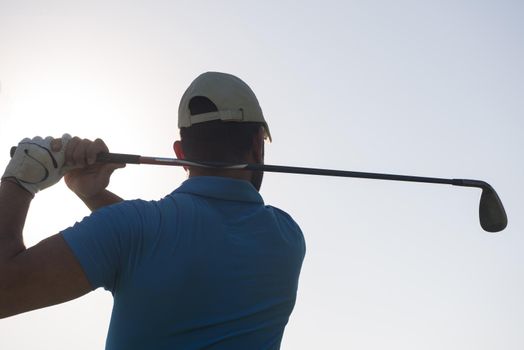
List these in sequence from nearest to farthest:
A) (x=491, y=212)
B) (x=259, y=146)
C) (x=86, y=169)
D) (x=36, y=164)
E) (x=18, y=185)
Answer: (x=18, y=185) < (x=36, y=164) < (x=259, y=146) < (x=86, y=169) < (x=491, y=212)

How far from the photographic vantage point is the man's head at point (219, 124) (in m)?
3.21

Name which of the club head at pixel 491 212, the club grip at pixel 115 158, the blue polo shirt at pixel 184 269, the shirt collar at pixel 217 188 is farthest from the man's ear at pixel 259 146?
the club head at pixel 491 212

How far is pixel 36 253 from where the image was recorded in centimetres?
247

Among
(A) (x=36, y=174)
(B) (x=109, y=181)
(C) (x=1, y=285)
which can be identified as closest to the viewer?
(C) (x=1, y=285)

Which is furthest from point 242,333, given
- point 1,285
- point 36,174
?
point 36,174

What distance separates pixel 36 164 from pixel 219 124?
920 millimetres

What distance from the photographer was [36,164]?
3168 mm

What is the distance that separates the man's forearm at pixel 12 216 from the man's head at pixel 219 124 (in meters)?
0.82

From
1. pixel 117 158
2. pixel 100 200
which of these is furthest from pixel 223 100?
pixel 100 200

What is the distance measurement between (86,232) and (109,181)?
45.3 inches

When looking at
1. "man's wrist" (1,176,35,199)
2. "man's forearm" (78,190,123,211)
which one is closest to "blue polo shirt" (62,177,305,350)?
"man's wrist" (1,176,35,199)

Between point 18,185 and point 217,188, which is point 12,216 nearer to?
point 18,185

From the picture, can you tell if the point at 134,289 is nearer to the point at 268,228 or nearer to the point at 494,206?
the point at 268,228

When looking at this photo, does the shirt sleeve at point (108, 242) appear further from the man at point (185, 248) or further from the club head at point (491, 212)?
the club head at point (491, 212)
